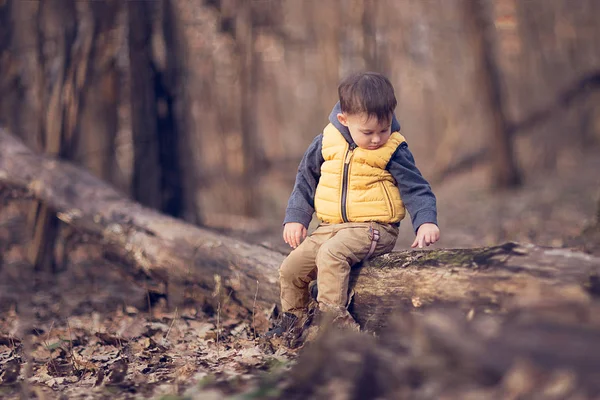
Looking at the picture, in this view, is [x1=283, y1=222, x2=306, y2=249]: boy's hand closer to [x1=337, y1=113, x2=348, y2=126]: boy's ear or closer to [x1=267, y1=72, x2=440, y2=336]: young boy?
[x1=267, y1=72, x2=440, y2=336]: young boy

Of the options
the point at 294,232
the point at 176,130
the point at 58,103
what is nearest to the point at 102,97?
the point at 58,103

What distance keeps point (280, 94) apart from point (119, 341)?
22226 mm

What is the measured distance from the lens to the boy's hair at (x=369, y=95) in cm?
331

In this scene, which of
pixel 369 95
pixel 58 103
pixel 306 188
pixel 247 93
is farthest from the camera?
pixel 247 93

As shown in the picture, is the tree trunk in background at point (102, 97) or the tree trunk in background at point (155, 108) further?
the tree trunk in background at point (155, 108)

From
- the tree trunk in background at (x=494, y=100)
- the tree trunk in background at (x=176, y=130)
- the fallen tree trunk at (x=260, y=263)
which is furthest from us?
the tree trunk in background at (x=494, y=100)

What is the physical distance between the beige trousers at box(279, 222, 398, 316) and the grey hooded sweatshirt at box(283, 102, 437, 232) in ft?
0.61

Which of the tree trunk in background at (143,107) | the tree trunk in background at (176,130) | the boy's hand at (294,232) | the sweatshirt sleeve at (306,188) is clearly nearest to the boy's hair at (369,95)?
the sweatshirt sleeve at (306,188)

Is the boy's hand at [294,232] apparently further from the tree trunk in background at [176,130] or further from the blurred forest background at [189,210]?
the tree trunk in background at [176,130]

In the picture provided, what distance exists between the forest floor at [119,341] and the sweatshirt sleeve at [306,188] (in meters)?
0.81

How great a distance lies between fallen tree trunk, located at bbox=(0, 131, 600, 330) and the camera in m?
2.81

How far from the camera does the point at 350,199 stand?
3633 mm

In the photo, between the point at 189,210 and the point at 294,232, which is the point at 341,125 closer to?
the point at 294,232

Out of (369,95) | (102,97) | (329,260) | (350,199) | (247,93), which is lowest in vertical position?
(329,260)
